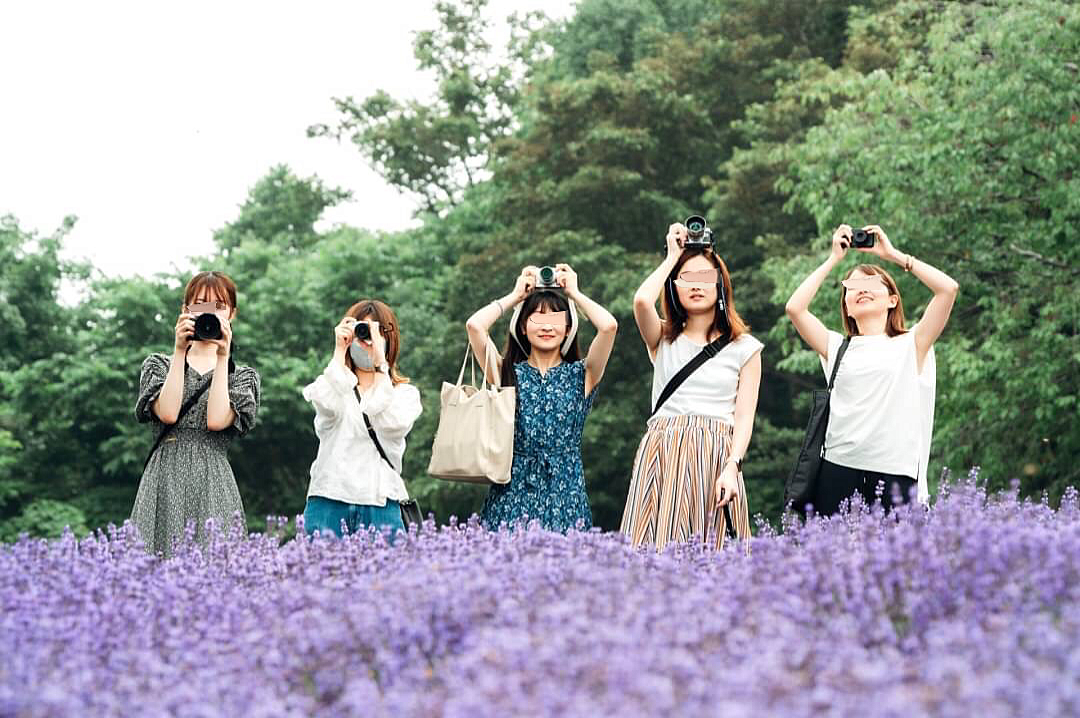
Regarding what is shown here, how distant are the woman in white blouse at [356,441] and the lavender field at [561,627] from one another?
1495mm

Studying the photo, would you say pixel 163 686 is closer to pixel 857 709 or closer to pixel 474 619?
pixel 474 619

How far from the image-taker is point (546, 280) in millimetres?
5684

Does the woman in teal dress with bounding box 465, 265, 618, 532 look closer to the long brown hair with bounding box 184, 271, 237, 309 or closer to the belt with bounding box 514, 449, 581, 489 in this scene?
the belt with bounding box 514, 449, 581, 489

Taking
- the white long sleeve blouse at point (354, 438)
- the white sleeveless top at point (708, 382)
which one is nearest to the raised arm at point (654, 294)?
the white sleeveless top at point (708, 382)

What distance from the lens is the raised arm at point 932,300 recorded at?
5.46 metres

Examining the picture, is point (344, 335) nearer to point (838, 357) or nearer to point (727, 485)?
point (727, 485)

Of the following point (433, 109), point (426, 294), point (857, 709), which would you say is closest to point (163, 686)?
point (857, 709)

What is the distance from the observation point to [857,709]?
87.0 inches

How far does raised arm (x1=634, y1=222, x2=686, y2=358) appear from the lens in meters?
5.45

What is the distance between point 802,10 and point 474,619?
23680 millimetres

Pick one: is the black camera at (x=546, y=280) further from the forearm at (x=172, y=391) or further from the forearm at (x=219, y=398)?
the forearm at (x=172, y=391)

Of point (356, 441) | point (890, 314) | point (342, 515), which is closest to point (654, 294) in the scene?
point (890, 314)

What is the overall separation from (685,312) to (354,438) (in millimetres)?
1465

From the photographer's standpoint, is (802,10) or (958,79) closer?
(958,79)
